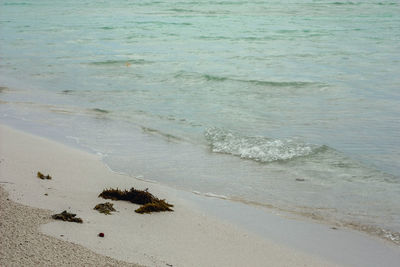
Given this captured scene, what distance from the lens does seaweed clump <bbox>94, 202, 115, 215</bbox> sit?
5.03 metres

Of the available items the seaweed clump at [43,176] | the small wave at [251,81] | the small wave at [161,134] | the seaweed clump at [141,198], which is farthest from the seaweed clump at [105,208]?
the small wave at [251,81]

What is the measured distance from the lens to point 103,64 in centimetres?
1611

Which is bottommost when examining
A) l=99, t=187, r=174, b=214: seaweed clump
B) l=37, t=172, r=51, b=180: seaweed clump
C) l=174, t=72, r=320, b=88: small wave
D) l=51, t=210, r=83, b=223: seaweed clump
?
l=174, t=72, r=320, b=88: small wave

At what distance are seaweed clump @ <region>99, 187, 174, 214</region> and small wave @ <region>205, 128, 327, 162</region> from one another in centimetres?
230

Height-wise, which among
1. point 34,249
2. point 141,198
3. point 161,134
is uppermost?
point 34,249

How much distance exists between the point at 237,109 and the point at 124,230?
19.4 feet

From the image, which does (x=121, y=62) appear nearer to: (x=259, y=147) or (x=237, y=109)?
(x=237, y=109)

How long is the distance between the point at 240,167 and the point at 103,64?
10.1 metres

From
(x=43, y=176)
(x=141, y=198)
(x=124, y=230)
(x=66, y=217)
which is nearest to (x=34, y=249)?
(x=66, y=217)

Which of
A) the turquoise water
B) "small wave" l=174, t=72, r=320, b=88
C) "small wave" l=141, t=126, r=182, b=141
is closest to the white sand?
the turquoise water

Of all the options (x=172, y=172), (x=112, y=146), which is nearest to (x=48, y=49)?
(x=112, y=146)

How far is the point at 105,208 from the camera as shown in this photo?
5.08 metres

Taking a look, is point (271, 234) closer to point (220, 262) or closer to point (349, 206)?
point (220, 262)

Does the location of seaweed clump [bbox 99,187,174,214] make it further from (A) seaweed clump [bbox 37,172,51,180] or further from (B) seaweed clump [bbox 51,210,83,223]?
(A) seaweed clump [bbox 37,172,51,180]
